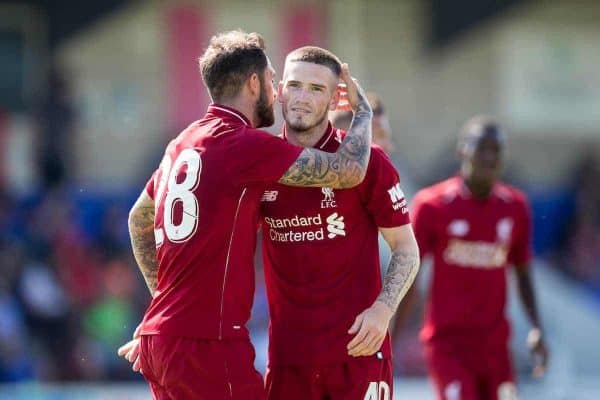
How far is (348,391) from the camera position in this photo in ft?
20.1

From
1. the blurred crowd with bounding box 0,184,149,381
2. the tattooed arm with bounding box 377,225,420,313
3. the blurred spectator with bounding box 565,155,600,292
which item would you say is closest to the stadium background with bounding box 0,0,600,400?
the blurred spectator with bounding box 565,155,600,292

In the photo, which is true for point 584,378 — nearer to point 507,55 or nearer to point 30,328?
point 30,328

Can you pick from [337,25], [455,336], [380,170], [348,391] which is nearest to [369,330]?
[348,391]

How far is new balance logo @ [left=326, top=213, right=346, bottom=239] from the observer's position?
617 centimetres

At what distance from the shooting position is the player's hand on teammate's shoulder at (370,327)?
5.94 m

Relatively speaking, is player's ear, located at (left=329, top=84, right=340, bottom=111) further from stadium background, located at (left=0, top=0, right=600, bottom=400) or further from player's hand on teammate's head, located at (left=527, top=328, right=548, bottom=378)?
stadium background, located at (left=0, top=0, right=600, bottom=400)

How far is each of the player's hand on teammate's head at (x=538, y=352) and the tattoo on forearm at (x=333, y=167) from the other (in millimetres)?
3411

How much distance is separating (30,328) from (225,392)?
8.78 meters

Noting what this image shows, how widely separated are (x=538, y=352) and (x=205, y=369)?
380cm

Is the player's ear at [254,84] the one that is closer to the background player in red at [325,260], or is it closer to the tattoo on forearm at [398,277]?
the background player in red at [325,260]

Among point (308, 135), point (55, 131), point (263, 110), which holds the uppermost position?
point (263, 110)

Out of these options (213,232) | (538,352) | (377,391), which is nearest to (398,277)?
(377,391)

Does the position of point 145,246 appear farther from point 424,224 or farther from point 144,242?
point 424,224

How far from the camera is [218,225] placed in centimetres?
580
